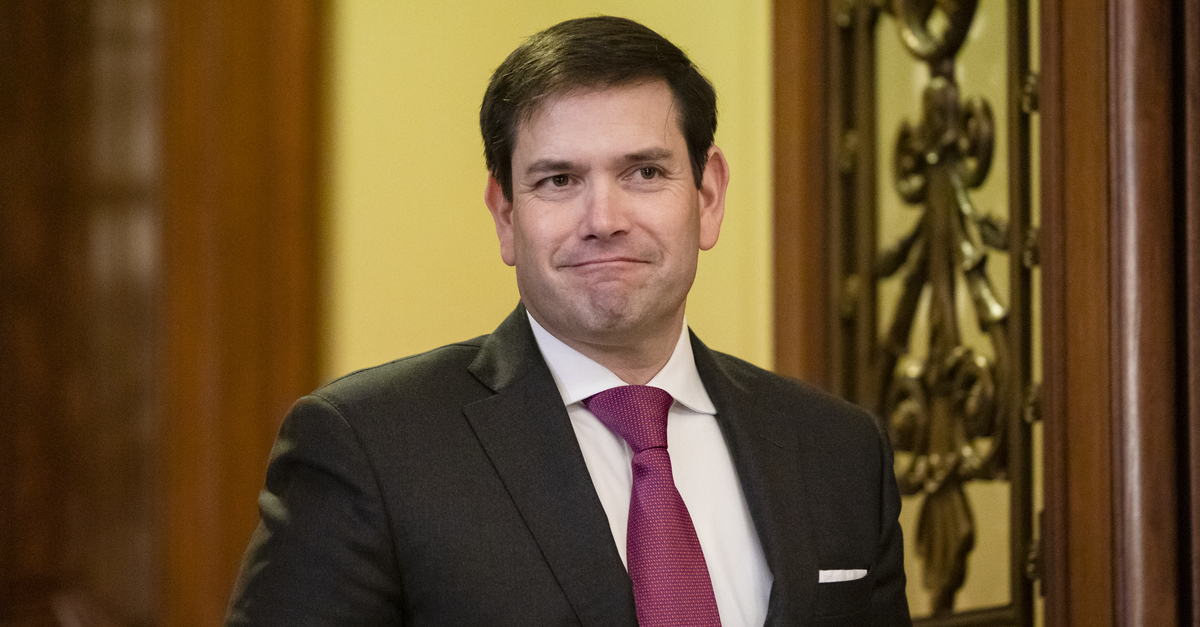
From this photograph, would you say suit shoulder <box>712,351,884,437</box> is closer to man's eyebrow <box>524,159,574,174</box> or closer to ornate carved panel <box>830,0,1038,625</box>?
man's eyebrow <box>524,159,574,174</box>

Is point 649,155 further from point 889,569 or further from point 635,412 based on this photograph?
point 889,569

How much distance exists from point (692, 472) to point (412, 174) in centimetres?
111

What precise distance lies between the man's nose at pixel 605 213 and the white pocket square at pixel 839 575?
49cm

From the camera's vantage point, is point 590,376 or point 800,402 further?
point 800,402

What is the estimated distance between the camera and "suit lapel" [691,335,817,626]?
1.27m

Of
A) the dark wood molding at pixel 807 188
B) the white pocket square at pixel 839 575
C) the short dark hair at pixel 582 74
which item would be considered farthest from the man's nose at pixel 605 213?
the dark wood molding at pixel 807 188

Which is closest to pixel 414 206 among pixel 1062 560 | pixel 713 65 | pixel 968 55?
pixel 713 65

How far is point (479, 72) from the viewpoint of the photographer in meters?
2.28

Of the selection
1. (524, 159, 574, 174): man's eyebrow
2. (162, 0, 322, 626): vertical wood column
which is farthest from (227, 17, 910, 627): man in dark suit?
(162, 0, 322, 626): vertical wood column

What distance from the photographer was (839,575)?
4.38ft

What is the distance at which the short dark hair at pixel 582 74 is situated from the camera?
1.29 m

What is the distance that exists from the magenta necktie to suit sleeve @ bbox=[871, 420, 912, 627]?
0.29 m

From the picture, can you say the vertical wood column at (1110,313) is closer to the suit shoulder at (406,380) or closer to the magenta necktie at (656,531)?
the magenta necktie at (656,531)

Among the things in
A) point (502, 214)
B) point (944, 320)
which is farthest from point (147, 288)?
point (944, 320)
